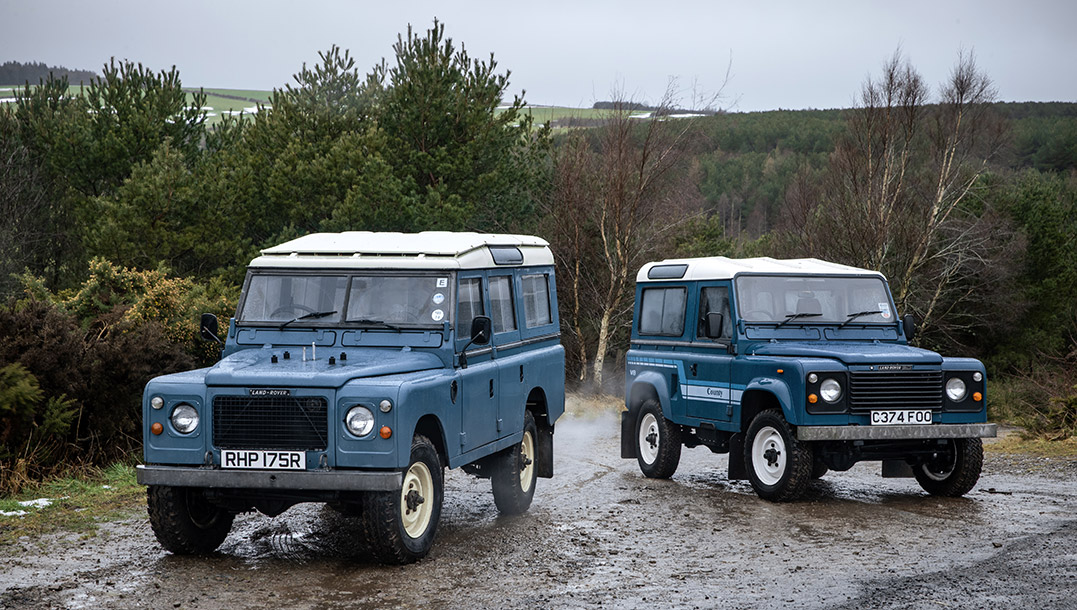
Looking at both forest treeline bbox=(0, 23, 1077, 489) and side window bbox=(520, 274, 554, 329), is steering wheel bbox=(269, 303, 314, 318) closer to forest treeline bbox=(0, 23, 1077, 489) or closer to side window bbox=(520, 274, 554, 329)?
side window bbox=(520, 274, 554, 329)

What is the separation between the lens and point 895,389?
33.0 ft

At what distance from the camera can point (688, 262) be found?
12469 mm

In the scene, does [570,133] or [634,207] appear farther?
[570,133]

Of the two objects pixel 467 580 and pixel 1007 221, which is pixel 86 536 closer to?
pixel 467 580

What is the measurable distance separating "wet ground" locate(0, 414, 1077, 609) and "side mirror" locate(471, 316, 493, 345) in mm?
1612

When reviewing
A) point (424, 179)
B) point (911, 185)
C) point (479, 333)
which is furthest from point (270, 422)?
point (911, 185)

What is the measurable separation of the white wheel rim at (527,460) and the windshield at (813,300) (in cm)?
271

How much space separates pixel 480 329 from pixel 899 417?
4268 mm

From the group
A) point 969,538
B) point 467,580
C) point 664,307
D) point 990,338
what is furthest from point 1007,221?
point 467,580

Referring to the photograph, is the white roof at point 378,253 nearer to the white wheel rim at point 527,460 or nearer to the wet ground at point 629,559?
the white wheel rim at point 527,460

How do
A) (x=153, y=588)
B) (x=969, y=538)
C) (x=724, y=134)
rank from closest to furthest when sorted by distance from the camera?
(x=153, y=588) < (x=969, y=538) < (x=724, y=134)

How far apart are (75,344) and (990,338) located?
1572 inches

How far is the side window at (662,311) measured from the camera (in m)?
12.4

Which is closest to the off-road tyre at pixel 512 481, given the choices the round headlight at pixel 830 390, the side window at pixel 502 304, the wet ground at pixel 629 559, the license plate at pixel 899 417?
the wet ground at pixel 629 559
